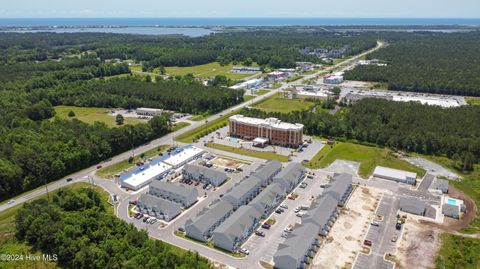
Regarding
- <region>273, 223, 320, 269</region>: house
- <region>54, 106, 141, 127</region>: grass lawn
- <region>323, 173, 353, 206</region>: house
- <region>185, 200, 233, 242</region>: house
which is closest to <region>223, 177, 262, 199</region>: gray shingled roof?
<region>185, 200, 233, 242</region>: house

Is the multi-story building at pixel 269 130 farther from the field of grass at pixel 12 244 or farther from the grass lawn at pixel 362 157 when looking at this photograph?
the field of grass at pixel 12 244

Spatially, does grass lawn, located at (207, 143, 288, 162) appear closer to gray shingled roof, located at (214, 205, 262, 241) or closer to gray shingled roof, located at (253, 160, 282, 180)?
gray shingled roof, located at (253, 160, 282, 180)

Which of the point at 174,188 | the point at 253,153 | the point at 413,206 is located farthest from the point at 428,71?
the point at 174,188

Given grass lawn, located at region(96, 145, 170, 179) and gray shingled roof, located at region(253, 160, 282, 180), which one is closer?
gray shingled roof, located at region(253, 160, 282, 180)

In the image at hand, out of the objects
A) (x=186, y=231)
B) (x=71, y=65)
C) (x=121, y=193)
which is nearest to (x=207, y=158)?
(x=121, y=193)

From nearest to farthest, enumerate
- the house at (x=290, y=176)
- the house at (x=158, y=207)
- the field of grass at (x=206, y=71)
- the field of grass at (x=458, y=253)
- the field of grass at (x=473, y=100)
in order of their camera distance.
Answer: the field of grass at (x=458, y=253)
the house at (x=158, y=207)
the house at (x=290, y=176)
the field of grass at (x=473, y=100)
the field of grass at (x=206, y=71)

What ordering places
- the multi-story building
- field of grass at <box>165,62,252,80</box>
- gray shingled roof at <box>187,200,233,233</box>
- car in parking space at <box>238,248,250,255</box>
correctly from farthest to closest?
field of grass at <box>165,62,252,80</box> → the multi-story building → gray shingled roof at <box>187,200,233,233</box> → car in parking space at <box>238,248,250,255</box>

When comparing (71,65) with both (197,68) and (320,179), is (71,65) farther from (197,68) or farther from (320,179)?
(320,179)

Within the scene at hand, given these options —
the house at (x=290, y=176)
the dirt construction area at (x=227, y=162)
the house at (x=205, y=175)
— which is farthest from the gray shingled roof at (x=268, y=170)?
the dirt construction area at (x=227, y=162)
